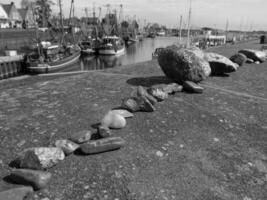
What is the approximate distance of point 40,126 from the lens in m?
4.89

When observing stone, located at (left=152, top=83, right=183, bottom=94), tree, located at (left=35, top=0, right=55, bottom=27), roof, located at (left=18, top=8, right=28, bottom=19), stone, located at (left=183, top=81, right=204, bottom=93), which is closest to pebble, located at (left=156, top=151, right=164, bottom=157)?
stone, located at (left=152, top=83, right=183, bottom=94)

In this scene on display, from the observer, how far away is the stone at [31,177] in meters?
3.12

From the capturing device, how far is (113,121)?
16.0 feet

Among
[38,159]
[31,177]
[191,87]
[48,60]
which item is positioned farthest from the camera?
[48,60]

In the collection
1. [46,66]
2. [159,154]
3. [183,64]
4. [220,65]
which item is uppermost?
[183,64]

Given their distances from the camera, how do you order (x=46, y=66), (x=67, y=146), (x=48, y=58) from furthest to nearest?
(x=48, y=58), (x=46, y=66), (x=67, y=146)

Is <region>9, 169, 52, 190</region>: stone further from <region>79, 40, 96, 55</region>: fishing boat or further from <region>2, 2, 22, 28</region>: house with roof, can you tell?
<region>2, 2, 22, 28</region>: house with roof

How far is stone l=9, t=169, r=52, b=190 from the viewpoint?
3115 millimetres

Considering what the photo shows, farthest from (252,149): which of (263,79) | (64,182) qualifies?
(263,79)

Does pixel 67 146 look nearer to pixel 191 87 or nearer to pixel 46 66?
pixel 191 87

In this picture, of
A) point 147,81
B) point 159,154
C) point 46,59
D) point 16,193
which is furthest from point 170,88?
point 46,59

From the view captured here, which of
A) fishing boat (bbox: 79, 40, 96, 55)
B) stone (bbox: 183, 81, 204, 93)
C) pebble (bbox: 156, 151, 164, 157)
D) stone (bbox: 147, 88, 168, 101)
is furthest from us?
fishing boat (bbox: 79, 40, 96, 55)

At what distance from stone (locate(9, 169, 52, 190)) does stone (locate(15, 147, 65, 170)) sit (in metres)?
0.17

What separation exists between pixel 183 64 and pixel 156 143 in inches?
162
